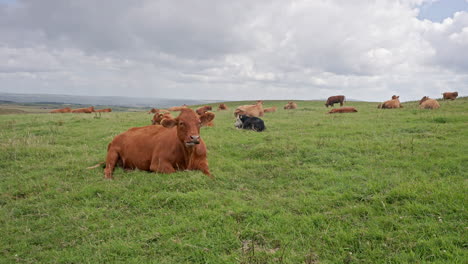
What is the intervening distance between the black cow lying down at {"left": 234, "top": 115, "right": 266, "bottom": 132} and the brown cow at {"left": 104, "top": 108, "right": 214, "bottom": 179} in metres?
6.96

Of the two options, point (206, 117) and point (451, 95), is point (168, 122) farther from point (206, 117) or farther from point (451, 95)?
point (451, 95)

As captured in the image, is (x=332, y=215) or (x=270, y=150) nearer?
(x=332, y=215)

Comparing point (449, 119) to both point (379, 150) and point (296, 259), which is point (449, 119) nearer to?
point (379, 150)

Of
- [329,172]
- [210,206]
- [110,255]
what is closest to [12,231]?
[110,255]

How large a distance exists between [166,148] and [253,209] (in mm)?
3393

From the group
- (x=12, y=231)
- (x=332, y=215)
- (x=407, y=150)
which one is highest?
(x=407, y=150)

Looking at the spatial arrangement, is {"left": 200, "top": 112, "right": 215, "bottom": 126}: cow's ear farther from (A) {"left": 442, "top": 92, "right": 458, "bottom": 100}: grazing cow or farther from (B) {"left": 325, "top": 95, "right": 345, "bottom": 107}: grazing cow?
(B) {"left": 325, "top": 95, "right": 345, "bottom": 107}: grazing cow

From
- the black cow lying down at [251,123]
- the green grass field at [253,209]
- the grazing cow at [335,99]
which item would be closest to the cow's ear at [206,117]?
the green grass field at [253,209]

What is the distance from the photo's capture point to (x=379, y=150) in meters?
9.01

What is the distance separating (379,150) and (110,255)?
794 cm

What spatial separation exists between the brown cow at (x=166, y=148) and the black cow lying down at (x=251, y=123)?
6.96 meters

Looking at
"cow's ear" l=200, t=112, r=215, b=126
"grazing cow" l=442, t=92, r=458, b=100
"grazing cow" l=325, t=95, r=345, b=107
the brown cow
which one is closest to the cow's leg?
the brown cow

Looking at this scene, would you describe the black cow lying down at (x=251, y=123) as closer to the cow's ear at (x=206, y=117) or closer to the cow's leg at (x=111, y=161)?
the cow's ear at (x=206, y=117)

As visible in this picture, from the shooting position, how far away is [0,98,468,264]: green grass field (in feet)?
13.4
